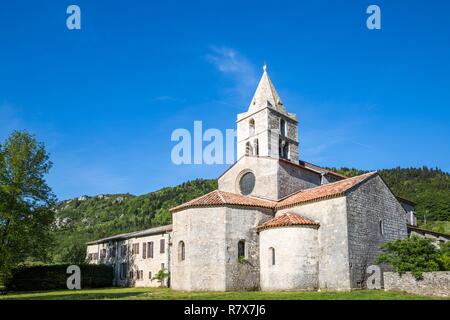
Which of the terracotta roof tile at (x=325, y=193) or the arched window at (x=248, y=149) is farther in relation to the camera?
the arched window at (x=248, y=149)

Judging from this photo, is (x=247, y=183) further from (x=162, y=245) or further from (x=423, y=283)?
(x=423, y=283)

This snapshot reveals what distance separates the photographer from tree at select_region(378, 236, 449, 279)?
2320 centimetres

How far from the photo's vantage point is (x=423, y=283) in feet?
73.9

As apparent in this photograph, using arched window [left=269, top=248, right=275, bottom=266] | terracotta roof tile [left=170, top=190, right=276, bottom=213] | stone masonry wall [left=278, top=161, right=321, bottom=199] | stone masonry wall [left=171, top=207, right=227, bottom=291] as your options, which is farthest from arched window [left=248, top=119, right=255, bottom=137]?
arched window [left=269, top=248, right=275, bottom=266]

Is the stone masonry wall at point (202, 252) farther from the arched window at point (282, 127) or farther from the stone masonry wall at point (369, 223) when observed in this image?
the arched window at point (282, 127)

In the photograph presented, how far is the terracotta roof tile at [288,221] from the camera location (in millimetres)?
28156

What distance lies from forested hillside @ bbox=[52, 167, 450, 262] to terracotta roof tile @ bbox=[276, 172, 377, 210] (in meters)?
73.6

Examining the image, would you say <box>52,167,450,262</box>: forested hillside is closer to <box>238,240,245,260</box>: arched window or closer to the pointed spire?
the pointed spire

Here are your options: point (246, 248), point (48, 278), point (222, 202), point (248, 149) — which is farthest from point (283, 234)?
point (48, 278)

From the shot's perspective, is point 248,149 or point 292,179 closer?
point 292,179

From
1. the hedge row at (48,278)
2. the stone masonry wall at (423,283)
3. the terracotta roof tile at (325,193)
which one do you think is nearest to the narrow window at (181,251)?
the terracotta roof tile at (325,193)

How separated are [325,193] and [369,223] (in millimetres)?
3604

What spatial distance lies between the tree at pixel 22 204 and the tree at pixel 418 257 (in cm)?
2758

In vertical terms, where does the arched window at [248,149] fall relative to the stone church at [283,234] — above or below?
above
